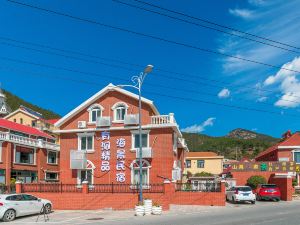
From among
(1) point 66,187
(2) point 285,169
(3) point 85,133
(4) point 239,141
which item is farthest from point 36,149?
(4) point 239,141

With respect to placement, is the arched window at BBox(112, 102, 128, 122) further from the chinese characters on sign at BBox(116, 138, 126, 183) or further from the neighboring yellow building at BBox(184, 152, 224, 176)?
the neighboring yellow building at BBox(184, 152, 224, 176)

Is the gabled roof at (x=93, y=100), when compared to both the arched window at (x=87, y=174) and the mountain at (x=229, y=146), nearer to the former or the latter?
the arched window at (x=87, y=174)

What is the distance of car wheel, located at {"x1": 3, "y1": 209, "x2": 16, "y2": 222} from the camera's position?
24.0m

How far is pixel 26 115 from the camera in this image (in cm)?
7256

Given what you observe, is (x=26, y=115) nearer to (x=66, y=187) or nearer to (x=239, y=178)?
(x=239, y=178)

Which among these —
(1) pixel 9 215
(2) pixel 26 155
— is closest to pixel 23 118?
(2) pixel 26 155

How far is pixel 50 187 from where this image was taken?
3167 cm

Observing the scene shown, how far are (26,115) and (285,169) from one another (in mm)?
42563

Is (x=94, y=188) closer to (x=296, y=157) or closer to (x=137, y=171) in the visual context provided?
(x=137, y=171)

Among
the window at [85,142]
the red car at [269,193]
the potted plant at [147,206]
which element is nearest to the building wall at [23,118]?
the window at [85,142]

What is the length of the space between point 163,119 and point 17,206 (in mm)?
16554

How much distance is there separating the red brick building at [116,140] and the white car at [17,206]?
12243 millimetres

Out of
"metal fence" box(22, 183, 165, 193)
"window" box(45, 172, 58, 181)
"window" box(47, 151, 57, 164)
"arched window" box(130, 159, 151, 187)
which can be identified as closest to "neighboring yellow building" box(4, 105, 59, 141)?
"window" box(47, 151, 57, 164)

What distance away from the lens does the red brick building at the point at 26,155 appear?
48562 millimetres
